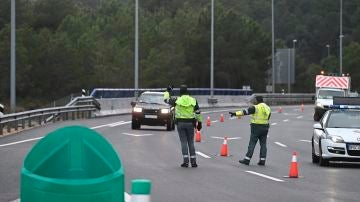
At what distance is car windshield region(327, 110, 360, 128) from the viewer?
20922 mm

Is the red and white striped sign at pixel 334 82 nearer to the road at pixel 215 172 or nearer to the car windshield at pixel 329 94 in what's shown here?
the car windshield at pixel 329 94

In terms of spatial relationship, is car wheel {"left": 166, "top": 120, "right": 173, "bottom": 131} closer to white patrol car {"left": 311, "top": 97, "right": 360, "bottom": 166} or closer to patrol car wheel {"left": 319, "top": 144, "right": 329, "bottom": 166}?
white patrol car {"left": 311, "top": 97, "right": 360, "bottom": 166}

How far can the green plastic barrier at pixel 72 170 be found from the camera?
17.2 feet

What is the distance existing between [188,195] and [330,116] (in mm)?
8925

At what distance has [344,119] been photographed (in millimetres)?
21172

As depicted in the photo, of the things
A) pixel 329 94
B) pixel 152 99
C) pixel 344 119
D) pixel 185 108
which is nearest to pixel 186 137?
pixel 185 108

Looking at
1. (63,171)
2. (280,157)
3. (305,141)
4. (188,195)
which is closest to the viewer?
(63,171)

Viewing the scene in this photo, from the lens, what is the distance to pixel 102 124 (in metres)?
38.5

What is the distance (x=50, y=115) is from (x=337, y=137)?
22.8 metres

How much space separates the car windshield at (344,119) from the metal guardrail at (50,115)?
14178 mm

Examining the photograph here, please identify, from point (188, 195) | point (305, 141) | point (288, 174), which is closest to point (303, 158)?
point (288, 174)

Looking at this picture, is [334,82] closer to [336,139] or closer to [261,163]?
[336,139]

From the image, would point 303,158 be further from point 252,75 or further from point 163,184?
point 252,75

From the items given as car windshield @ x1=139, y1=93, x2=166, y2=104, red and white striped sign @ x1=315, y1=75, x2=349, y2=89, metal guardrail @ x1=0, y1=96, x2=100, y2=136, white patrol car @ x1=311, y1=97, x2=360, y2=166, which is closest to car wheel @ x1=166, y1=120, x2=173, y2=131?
car windshield @ x1=139, y1=93, x2=166, y2=104
